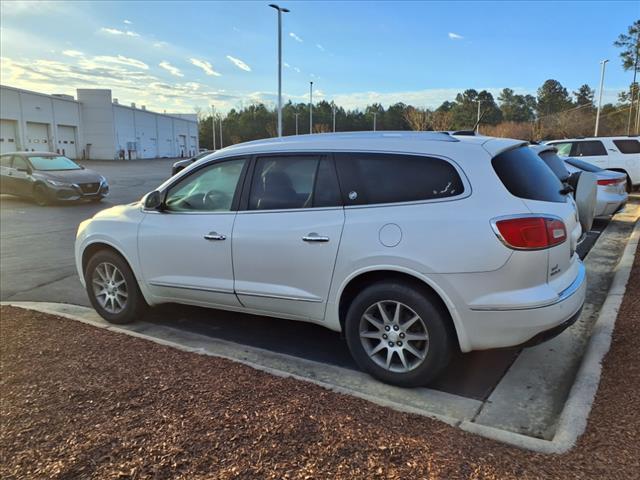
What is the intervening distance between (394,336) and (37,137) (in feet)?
184

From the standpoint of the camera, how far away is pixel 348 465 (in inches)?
100

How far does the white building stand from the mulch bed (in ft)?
166

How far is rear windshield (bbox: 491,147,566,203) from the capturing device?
3410mm

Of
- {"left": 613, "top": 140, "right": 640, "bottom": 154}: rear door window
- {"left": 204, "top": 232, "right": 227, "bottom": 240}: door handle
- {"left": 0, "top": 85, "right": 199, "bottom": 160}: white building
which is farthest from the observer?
{"left": 0, "top": 85, "right": 199, "bottom": 160}: white building

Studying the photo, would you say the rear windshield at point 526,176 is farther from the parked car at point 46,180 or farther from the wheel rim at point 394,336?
the parked car at point 46,180

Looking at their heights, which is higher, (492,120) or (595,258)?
(492,120)

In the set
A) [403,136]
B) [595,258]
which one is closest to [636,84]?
[595,258]

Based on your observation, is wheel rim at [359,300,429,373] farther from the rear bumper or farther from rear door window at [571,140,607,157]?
rear door window at [571,140,607,157]

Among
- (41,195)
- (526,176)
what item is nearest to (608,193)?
(526,176)

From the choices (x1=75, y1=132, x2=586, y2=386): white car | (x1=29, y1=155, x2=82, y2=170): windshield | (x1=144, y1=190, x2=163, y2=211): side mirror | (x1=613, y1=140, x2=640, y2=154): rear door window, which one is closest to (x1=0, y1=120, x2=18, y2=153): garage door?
(x1=29, y1=155, x2=82, y2=170): windshield

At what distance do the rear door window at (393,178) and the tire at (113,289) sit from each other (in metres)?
2.51

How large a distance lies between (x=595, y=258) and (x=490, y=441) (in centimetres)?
556

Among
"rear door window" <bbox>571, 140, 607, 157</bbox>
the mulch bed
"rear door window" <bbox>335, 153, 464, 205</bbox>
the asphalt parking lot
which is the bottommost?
the asphalt parking lot

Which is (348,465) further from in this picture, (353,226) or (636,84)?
(636,84)
